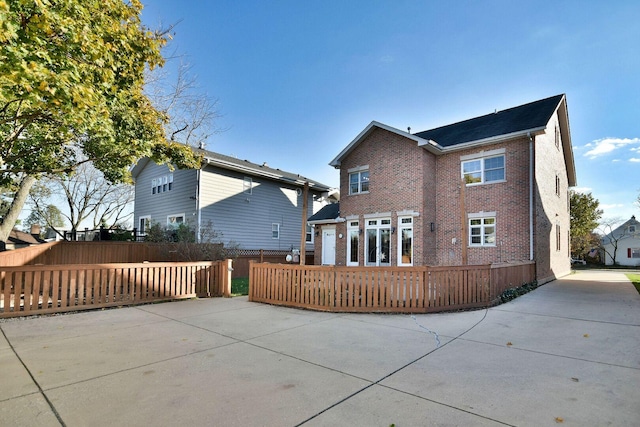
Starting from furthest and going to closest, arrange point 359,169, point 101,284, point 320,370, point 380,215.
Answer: point 359,169
point 380,215
point 101,284
point 320,370

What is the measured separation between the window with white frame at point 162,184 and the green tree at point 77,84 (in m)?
5.85

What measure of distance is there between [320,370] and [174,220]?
57.1 ft

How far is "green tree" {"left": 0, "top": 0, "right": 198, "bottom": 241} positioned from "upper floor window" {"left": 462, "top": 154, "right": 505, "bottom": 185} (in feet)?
38.9

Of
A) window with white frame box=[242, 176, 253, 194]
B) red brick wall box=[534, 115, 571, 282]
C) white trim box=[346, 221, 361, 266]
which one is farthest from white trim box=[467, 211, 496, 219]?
window with white frame box=[242, 176, 253, 194]

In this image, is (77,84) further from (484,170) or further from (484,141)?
(484,170)

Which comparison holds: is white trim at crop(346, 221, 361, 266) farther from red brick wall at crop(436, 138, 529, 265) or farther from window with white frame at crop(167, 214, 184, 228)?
window with white frame at crop(167, 214, 184, 228)

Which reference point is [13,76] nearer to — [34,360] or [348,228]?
Answer: [34,360]

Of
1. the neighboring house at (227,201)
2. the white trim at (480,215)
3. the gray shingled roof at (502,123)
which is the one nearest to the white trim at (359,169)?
the neighboring house at (227,201)

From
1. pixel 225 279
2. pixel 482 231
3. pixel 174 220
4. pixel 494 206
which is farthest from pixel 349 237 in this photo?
pixel 174 220

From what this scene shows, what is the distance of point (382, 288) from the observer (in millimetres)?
7355

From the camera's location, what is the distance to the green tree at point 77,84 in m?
4.77

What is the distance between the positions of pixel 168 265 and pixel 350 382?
23.6 ft

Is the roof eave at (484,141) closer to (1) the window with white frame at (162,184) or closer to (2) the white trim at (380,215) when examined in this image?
(2) the white trim at (380,215)

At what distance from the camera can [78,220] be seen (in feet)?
97.9
